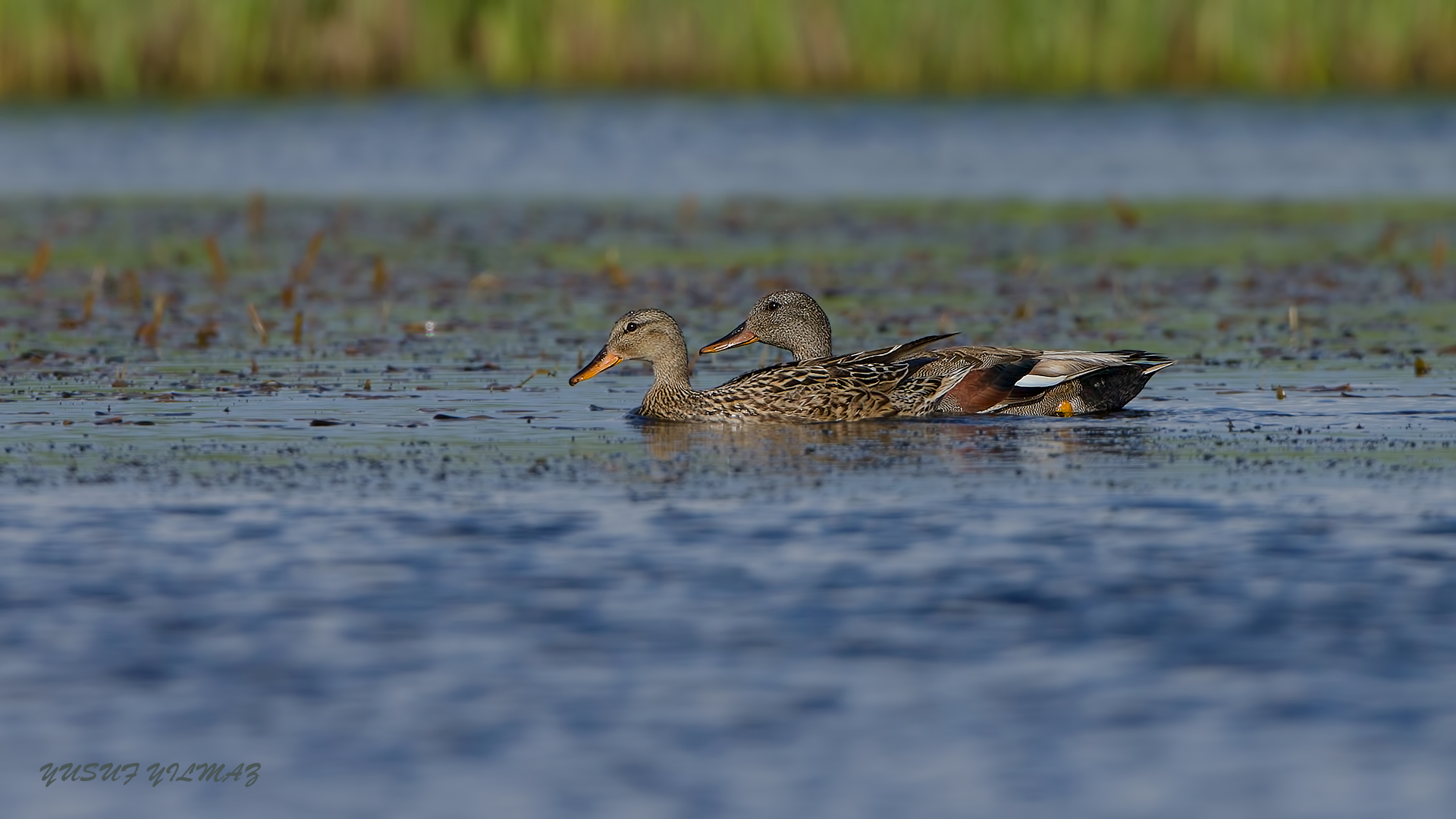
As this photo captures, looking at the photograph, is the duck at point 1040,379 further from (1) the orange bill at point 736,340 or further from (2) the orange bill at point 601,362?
(2) the orange bill at point 601,362

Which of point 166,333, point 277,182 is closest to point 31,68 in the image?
point 277,182

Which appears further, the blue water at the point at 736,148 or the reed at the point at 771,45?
the reed at the point at 771,45

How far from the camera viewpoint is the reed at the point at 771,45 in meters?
29.2

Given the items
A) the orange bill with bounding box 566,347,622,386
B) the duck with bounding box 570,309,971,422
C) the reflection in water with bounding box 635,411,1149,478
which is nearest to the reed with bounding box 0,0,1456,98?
the orange bill with bounding box 566,347,622,386

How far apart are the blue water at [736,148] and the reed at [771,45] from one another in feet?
1.83

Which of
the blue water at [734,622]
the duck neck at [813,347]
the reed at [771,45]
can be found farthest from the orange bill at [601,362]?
the reed at [771,45]

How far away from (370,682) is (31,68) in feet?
80.1

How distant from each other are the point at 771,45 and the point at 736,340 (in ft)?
59.2

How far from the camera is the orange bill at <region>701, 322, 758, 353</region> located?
12711 millimetres

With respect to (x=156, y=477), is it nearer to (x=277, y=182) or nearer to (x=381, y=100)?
(x=277, y=182)

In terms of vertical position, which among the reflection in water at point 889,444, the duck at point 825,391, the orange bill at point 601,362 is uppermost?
the orange bill at point 601,362

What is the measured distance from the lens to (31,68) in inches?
1137

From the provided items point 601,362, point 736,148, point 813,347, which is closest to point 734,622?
point 601,362

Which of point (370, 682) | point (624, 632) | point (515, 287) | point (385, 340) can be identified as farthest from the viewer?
point (515, 287)
